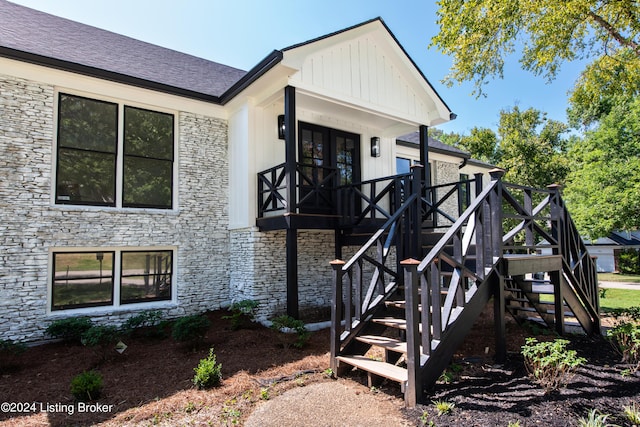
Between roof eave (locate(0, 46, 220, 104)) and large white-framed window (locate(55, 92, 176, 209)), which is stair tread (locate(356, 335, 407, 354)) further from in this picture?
roof eave (locate(0, 46, 220, 104))

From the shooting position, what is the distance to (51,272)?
21.6ft

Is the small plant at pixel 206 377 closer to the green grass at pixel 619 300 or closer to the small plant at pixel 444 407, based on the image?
the small plant at pixel 444 407

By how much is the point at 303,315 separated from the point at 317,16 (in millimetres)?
8101

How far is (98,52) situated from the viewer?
7.92 m

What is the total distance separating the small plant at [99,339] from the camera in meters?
5.63

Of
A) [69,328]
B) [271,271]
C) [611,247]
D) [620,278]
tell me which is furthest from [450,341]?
[611,247]

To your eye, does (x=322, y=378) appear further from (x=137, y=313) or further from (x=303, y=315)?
(x=137, y=313)

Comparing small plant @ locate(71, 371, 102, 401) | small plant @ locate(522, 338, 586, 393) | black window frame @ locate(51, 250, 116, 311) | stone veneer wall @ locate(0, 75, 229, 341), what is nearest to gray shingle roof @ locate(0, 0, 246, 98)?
stone veneer wall @ locate(0, 75, 229, 341)

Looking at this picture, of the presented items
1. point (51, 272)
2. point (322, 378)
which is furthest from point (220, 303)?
point (322, 378)

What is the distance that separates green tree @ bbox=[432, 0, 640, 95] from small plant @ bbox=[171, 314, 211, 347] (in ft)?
26.5

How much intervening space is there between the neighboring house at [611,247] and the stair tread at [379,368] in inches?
1098

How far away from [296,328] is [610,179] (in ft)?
66.6

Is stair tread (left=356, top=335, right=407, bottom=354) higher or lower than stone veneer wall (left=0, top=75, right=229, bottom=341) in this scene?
lower

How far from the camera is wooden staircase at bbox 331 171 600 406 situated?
150 inches
